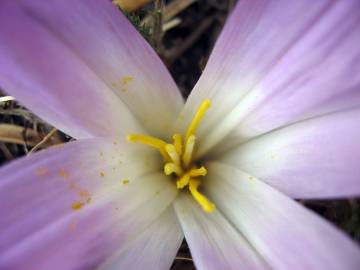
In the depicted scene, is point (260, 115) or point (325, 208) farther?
point (325, 208)

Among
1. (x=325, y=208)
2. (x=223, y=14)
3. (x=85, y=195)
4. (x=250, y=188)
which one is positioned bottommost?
(x=325, y=208)

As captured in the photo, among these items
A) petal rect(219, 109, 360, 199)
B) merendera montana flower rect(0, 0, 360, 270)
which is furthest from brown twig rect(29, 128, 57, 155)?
petal rect(219, 109, 360, 199)

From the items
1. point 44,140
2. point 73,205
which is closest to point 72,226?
point 73,205

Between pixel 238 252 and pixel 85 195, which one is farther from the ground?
pixel 85 195

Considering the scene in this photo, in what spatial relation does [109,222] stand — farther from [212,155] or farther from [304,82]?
[304,82]

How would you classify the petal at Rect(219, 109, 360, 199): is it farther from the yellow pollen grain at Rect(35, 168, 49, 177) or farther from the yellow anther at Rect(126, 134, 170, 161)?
the yellow pollen grain at Rect(35, 168, 49, 177)

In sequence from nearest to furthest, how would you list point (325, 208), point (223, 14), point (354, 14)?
point (354, 14) < point (325, 208) < point (223, 14)

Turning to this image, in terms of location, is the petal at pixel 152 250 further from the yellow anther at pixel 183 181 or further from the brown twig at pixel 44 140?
the brown twig at pixel 44 140

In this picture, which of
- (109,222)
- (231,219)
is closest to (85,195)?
(109,222)
